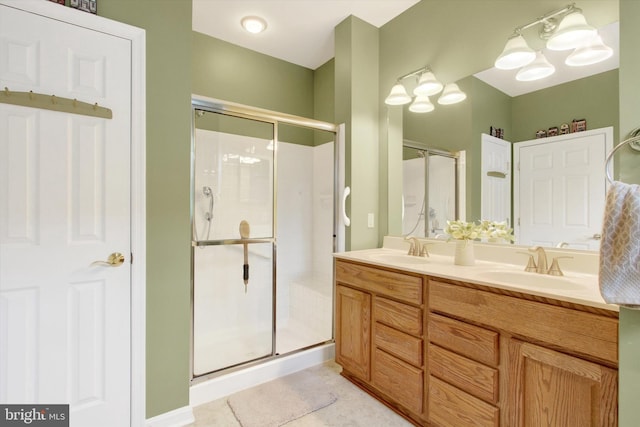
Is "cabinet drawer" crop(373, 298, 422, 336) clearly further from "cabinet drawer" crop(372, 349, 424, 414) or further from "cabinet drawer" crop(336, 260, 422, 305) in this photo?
"cabinet drawer" crop(372, 349, 424, 414)

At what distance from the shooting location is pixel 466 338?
4.60 feet

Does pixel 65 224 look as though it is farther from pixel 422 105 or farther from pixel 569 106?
pixel 569 106

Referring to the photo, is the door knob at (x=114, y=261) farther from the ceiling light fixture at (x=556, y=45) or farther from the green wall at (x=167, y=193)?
the ceiling light fixture at (x=556, y=45)

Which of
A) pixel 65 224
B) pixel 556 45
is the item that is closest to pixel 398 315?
pixel 556 45

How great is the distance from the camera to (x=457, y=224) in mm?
1880

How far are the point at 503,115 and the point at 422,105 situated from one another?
638 mm

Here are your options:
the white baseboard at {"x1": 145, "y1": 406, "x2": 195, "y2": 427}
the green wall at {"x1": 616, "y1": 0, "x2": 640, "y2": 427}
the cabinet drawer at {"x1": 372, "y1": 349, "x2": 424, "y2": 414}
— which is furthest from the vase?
the white baseboard at {"x1": 145, "y1": 406, "x2": 195, "y2": 427}

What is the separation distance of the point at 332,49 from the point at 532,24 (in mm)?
1813

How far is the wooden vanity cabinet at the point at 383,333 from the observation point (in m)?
1.64

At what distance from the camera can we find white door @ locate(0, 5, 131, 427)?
4.38ft

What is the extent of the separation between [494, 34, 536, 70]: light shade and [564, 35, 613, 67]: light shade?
0.20 metres

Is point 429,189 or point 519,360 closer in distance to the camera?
point 519,360

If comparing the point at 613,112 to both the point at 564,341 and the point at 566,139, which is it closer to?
the point at 566,139

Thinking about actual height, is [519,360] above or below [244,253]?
below
